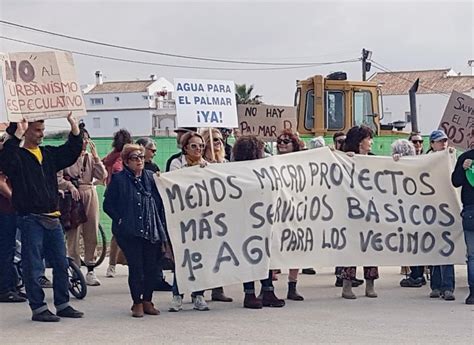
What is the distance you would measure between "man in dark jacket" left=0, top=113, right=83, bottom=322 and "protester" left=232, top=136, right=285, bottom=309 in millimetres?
1786

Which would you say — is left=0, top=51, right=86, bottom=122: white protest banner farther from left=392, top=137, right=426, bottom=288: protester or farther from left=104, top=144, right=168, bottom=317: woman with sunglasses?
left=392, top=137, right=426, bottom=288: protester

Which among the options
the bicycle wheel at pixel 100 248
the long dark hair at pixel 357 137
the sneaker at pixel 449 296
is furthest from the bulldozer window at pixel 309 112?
the sneaker at pixel 449 296

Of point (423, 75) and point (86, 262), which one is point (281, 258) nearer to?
point (86, 262)

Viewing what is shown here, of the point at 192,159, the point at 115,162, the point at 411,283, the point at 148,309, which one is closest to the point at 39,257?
the point at 148,309

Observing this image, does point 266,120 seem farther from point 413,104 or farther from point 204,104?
point 413,104

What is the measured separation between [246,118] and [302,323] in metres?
5.57

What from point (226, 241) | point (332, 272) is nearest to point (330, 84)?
point (332, 272)

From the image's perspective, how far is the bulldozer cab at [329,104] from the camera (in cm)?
1861

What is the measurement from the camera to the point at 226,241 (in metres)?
9.25

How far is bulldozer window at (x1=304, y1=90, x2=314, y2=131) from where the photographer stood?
1864 centimetres

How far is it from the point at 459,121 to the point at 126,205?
175 inches

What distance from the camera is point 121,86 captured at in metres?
90.0

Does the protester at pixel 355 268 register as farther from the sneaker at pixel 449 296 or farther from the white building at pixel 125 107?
the white building at pixel 125 107

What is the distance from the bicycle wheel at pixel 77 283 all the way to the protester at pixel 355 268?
9.57 feet
